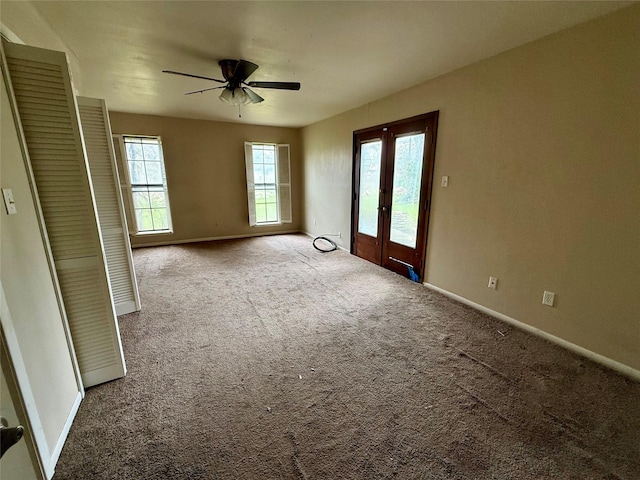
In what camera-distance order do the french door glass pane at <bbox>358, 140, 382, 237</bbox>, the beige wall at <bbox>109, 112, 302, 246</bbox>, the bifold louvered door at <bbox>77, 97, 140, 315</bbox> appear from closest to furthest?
the bifold louvered door at <bbox>77, 97, 140, 315</bbox> < the french door glass pane at <bbox>358, 140, 382, 237</bbox> < the beige wall at <bbox>109, 112, 302, 246</bbox>

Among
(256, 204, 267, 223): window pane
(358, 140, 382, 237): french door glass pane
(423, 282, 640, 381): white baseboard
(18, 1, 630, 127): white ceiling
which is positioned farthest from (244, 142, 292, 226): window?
(423, 282, 640, 381): white baseboard

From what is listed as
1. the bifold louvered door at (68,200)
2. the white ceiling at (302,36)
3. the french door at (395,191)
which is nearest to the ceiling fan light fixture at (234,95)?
the white ceiling at (302,36)

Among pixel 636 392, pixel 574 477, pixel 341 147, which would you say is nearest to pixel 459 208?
pixel 636 392

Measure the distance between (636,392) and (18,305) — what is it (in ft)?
11.3

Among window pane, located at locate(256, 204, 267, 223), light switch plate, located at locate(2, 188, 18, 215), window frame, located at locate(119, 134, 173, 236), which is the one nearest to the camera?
light switch plate, located at locate(2, 188, 18, 215)

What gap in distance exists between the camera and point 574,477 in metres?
1.25

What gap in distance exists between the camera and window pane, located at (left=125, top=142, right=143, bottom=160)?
489cm

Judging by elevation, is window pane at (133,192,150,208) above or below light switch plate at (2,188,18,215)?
below

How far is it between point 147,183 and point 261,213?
7.54ft

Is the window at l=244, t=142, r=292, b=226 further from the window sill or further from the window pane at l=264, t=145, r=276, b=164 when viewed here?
the window sill

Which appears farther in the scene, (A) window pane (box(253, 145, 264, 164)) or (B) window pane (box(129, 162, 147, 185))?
(A) window pane (box(253, 145, 264, 164))

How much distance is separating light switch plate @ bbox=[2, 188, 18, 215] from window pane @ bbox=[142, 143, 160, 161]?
4.48 meters

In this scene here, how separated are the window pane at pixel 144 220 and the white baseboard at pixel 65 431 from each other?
4.28 meters

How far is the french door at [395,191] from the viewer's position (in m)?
3.23
